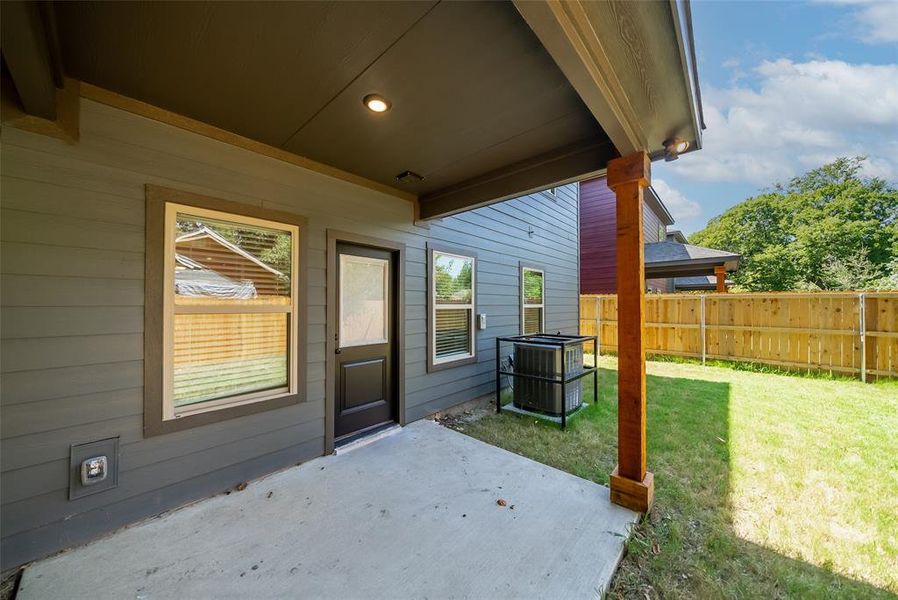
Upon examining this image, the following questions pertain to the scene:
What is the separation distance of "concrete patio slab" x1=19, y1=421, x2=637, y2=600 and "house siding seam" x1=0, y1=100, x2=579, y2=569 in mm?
216

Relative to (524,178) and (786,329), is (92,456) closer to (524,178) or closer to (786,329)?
(524,178)

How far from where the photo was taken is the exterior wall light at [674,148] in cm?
232

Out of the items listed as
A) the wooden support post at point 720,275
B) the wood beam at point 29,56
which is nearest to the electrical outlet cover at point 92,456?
the wood beam at point 29,56

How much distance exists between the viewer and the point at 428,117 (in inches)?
89.0

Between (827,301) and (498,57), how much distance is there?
801 cm

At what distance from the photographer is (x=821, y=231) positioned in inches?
649

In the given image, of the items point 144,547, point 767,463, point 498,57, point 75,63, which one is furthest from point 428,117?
point 767,463

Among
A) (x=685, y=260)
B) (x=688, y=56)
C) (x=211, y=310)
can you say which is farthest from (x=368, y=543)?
(x=685, y=260)

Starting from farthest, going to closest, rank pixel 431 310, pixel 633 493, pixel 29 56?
pixel 431 310 < pixel 633 493 < pixel 29 56

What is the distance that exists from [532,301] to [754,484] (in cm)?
388

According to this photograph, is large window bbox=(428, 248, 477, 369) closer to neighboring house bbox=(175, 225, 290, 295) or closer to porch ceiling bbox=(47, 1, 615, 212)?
porch ceiling bbox=(47, 1, 615, 212)

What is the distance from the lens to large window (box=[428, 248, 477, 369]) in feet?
13.7

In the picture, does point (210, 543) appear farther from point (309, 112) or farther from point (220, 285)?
point (309, 112)

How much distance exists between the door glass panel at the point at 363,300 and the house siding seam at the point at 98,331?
1.34 feet
